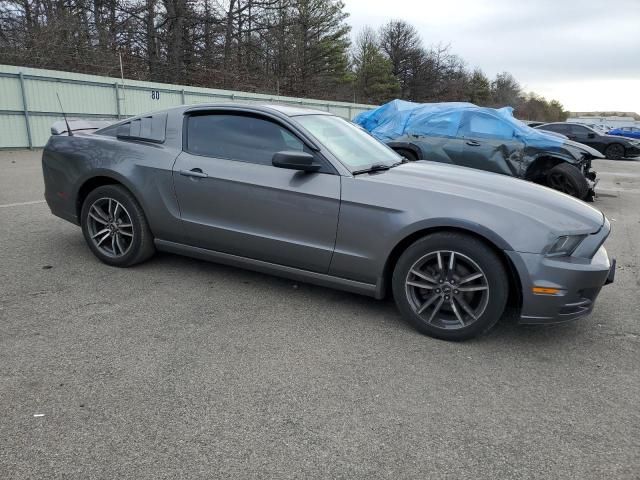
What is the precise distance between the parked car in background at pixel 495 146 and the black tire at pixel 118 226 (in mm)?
6422

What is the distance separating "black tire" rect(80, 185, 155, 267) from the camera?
14.4ft

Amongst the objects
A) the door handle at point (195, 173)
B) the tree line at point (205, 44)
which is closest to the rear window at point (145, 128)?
the door handle at point (195, 173)

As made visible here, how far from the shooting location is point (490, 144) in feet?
31.0

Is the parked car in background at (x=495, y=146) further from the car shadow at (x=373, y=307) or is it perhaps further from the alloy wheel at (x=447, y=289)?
the alloy wheel at (x=447, y=289)

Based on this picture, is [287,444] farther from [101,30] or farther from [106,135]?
[101,30]

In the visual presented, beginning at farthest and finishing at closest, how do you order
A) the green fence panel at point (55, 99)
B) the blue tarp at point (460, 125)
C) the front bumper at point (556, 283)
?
the green fence panel at point (55, 99)
the blue tarp at point (460, 125)
the front bumper at point (556, 283)

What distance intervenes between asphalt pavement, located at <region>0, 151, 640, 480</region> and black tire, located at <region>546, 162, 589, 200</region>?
5145 millimetres

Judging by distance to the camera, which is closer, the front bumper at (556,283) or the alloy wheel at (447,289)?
the front bumper at (556,283)

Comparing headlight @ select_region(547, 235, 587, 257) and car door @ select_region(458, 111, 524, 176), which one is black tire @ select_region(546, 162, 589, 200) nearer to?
car door @ select_region(458, 111, 524, 176)

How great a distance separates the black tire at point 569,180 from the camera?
897 cm

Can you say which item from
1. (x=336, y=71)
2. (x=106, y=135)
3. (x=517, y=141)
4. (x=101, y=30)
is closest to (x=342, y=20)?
(x=336, y=71)

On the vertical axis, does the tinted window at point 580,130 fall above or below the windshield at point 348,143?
below

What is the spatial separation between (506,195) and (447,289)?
79 cm

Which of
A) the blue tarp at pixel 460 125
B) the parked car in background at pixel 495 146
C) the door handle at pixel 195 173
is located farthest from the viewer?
the blue tarp at pixel 460 125
